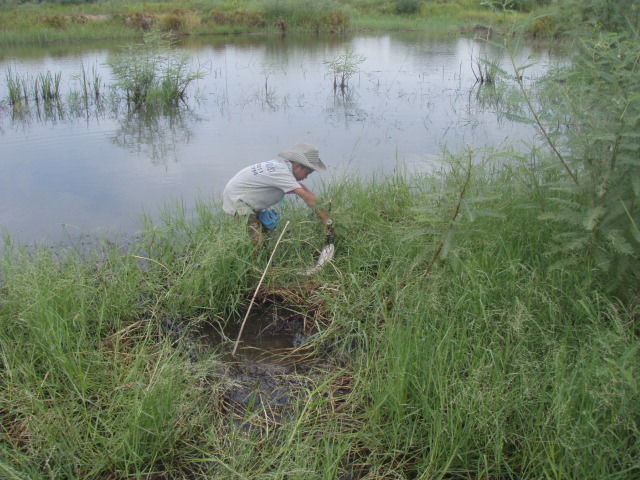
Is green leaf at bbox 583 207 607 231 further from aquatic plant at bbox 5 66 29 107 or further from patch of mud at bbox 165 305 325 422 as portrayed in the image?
aquatic plant at bbox 5 66 29 107

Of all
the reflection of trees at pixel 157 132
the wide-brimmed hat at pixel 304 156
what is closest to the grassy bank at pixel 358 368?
the wide-brimmed hat at pixel 304 156

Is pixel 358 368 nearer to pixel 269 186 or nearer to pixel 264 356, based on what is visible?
pixel 264 356

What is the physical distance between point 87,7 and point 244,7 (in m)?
6.79

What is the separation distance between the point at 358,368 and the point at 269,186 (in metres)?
1.69

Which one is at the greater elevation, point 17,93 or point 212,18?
point 212,18

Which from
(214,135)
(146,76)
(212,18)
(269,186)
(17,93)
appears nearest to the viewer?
(269,186)

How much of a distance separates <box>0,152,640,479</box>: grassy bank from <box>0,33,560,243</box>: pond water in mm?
1096

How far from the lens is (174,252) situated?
13.8 ft

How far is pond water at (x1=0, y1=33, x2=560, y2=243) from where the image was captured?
5809mm

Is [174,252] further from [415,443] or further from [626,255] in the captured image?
[626,255]

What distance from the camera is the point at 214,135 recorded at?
326 inches

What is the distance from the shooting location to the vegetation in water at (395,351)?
2295 mm

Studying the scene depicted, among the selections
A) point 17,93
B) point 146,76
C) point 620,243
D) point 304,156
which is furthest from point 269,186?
point 17,93

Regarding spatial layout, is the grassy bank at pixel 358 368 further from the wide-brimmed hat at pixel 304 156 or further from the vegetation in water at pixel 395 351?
the wide-brimmed hat at pixel 304 156
